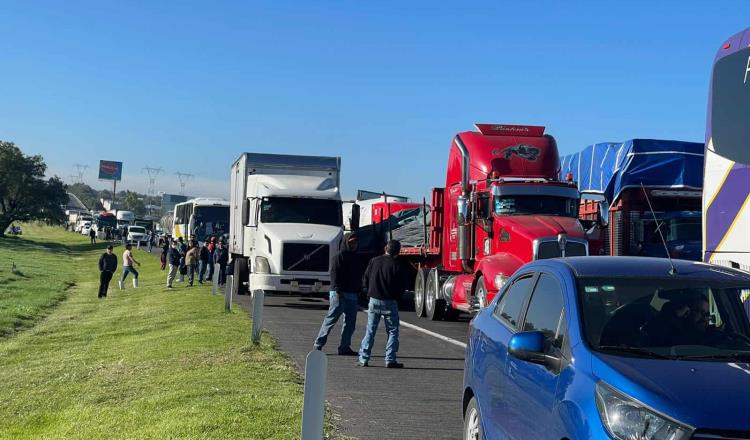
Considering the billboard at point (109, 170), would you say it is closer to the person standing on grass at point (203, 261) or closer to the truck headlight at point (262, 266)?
the person standing on grass at point (203, 261)

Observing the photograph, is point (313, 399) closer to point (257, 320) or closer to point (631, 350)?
point (631, 350)

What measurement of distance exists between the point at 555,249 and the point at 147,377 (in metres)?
8.26

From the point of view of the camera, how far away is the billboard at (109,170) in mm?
187875

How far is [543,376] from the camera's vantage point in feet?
17.6

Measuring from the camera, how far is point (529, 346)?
17.6 feet

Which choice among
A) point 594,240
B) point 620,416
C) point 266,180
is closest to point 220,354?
point 594,240

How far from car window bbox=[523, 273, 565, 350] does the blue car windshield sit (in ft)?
0.62

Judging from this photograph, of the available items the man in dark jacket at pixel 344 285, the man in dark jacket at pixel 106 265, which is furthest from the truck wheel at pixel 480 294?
the man in dark jacket at pixel 106 265

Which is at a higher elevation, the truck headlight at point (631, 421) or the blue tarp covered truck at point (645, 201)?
the blue tarp covered truck at point (645, 201)

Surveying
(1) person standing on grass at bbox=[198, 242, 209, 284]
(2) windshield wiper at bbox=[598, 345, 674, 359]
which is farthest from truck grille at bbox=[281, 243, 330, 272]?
(2) windshield wiper at bbox=[598, 345, 674, 359]

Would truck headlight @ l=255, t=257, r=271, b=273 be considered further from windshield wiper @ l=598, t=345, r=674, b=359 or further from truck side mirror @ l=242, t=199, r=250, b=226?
windshield wiper @ l=598, t=345, r=674, b=359

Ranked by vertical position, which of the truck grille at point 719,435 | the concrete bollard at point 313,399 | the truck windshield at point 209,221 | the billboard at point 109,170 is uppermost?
the billboard at point 109,170

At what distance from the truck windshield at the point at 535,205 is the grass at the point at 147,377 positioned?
18.5 feet

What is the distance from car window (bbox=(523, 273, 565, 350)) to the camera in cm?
556
